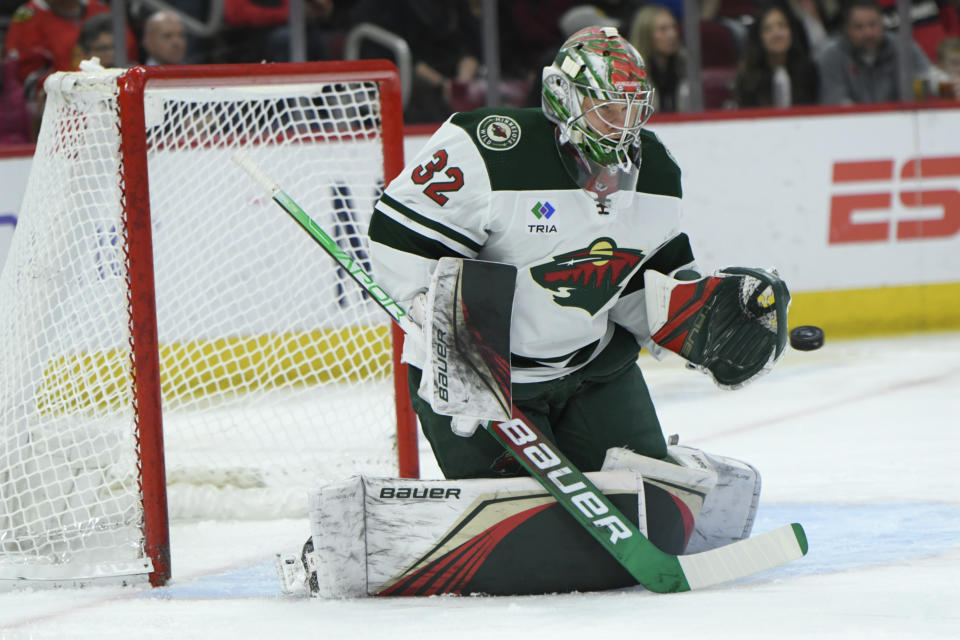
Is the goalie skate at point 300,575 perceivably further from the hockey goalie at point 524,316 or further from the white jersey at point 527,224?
the white jersey at point 527,224

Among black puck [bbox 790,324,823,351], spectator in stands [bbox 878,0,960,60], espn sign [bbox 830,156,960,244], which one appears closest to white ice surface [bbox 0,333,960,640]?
black puck [bbox 790,324,823,351]

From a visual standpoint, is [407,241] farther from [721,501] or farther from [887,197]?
[887,197]

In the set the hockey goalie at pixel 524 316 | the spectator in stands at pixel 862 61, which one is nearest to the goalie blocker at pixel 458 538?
the hockey goalie at pixel 524 316

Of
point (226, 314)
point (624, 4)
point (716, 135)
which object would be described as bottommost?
point (226, 314)

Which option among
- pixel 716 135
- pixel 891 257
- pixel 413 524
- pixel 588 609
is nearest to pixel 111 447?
pixel 413 524

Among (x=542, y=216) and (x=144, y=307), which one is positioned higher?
(x=542, y=216)

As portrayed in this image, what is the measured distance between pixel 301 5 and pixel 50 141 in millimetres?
2403

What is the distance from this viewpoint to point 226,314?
13.1ft

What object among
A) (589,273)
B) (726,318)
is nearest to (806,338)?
(726,318)

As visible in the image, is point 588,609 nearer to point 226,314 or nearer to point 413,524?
point 413,524

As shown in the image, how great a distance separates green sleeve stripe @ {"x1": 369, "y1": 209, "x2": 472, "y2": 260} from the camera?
2.25 m

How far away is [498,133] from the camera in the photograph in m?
2.29

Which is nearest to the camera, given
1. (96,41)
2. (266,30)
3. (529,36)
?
(96,41)

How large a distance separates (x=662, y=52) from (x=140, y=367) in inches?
131
